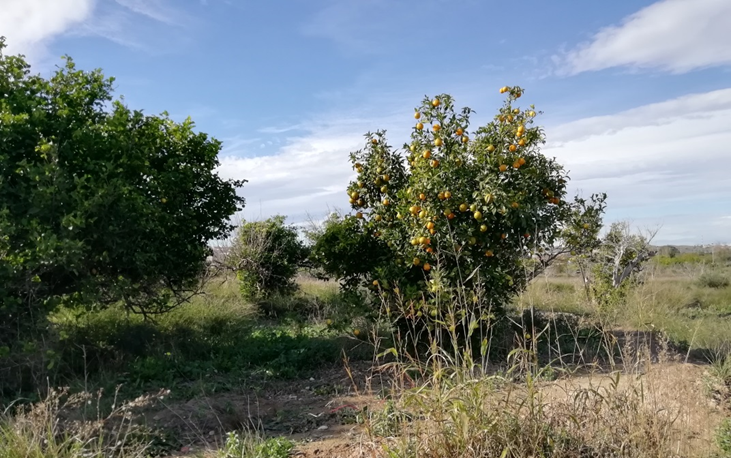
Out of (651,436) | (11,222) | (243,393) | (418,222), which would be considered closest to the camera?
(651,436)

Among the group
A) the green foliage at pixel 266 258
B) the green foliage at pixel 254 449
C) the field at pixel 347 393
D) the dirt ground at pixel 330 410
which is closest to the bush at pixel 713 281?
the field at pixel 347 393

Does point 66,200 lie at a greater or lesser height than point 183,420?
greater

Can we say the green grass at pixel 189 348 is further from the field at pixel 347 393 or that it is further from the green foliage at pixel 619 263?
the green foliage at pixel 619 263

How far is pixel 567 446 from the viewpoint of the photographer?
310 cm

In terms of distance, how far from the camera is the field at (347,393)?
306 centimetres

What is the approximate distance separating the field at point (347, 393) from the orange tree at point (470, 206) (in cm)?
65

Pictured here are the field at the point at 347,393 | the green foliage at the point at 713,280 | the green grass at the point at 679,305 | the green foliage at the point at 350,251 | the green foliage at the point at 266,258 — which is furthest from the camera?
the green foliage at the point at 713,280

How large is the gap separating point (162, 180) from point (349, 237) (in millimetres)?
2270

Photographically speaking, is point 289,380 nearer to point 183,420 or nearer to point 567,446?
point 183,420

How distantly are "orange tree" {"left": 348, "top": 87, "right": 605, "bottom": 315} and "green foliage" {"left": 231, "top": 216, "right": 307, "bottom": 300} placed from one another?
526 centimetres

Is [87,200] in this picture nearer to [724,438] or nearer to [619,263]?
[724,438]

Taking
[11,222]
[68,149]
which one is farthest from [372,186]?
[11,222]

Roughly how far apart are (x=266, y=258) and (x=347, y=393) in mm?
6507

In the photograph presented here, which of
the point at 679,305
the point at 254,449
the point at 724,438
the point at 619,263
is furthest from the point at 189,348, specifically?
the point at 679,305
